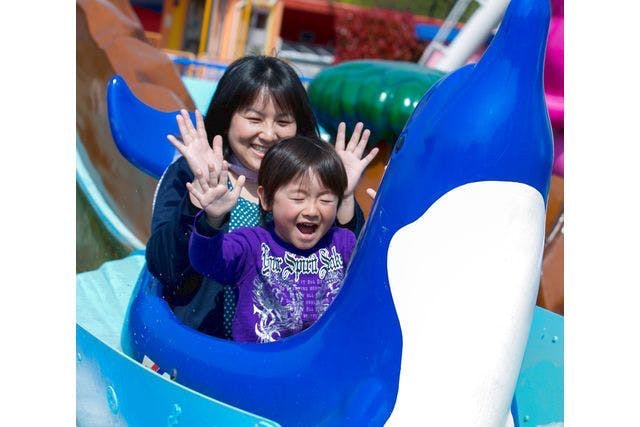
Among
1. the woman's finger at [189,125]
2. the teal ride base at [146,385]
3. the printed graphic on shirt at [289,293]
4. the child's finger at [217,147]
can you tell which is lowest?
the teal ride base at [146,385]

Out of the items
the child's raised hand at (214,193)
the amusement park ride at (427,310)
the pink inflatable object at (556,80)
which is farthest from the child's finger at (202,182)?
the pink inflatable object at (556,80)

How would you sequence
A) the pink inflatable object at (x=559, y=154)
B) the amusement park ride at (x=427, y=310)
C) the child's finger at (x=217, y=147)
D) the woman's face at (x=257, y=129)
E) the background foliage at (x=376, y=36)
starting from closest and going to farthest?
the amusement park ride at (x=427, y=310), the child's finger at (x=217, y=147), the woman's face at (x=257, y=129), the pink inflatable object at (x=559, y=154), the background foliage at (x=376, y=36)

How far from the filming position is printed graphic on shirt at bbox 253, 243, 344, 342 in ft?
5.71

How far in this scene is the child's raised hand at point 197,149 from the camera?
1664 mm

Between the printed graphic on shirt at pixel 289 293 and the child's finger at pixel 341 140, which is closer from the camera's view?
the printed graphic on shirt at pixel 289 293

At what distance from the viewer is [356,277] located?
4.98ft

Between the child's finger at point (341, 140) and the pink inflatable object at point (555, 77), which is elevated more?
the child's finger at point (341, 140)

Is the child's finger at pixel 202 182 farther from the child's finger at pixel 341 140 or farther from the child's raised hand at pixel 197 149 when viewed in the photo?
the child's finger at pixel 341 140

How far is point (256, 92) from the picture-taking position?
199 cm

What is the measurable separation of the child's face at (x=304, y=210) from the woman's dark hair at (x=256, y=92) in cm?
33

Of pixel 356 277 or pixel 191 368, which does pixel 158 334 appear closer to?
pixel 191 368

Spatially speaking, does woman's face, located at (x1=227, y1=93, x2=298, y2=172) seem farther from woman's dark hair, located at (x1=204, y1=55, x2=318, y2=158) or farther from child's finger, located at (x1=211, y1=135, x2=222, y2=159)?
child's finger, located at (x1=211, y1=135, x2=222, y2=159)

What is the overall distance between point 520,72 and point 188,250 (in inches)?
27.7

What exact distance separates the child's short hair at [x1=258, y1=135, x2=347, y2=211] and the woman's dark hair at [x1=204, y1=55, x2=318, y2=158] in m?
0.25
